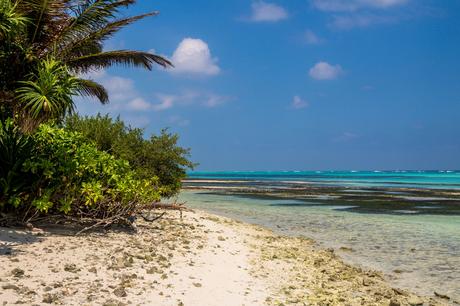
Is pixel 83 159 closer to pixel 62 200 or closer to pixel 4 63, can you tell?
pixel 62 200

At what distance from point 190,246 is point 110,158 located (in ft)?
10.4

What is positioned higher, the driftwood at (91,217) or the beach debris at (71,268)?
the driftwood at (91,217)

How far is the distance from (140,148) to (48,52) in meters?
9.05

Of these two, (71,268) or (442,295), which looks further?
(442,295)

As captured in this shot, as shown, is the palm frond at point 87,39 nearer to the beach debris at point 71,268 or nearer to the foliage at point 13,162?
the foliage at point 13,162

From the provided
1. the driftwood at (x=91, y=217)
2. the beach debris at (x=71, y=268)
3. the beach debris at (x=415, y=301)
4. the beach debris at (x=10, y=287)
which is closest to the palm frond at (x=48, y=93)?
the driftwood at (x=91, y=217)

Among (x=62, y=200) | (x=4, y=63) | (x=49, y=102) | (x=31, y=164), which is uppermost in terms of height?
(x=4, y=63)

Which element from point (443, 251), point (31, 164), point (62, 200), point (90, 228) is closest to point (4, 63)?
point (31, 164)

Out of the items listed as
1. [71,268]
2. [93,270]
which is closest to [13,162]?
[71,268]

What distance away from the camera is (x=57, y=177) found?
10141mm

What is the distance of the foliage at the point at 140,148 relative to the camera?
61.1 ft

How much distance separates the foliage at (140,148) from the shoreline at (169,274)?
750 cm

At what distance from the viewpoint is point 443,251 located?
14.3 meters

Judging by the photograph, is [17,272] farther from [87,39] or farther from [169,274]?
[87,39]
